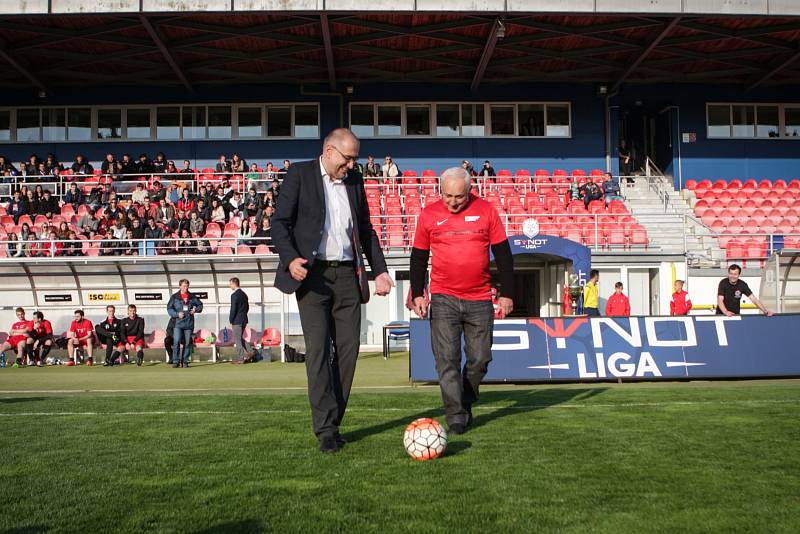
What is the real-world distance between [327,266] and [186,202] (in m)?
21.4

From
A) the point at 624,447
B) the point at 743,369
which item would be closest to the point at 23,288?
the point at 743,369

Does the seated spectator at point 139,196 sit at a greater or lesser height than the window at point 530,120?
lesser

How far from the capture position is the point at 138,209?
2564 centimetres

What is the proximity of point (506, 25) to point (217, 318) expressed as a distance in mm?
12901

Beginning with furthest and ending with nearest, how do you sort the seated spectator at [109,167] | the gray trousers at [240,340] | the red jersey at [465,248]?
the seated spectator at [109,167] → the gray trousers at [240,340] → the red jersey at [465,248]

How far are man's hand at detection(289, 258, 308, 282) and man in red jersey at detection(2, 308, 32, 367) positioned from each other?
717 inches

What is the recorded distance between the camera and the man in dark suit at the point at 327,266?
5.93 m

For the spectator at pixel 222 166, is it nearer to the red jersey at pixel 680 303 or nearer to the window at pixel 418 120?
the window at pixel 418 120

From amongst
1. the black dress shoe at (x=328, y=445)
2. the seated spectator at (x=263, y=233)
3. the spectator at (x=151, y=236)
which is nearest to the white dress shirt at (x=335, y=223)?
the black dress shoe at (x=328, y=445)

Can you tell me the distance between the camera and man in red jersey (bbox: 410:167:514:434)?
670cm

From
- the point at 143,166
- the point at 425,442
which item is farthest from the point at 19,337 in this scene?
the point at 425,442

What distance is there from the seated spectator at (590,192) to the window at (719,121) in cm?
879

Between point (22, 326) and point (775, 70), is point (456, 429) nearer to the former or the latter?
point (22, 326)

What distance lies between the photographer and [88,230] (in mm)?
24641
